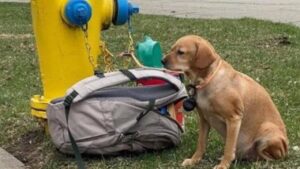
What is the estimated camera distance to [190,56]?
4.82 m

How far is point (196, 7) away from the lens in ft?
60.3

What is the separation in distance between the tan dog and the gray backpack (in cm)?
37

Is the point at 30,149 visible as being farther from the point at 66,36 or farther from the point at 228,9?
the point at 228,9

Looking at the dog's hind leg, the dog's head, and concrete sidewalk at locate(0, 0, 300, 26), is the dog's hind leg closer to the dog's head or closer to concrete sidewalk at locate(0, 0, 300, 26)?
the dog's head

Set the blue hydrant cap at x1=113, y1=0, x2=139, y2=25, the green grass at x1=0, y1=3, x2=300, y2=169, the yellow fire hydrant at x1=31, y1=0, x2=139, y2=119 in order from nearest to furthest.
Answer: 1. the green grass at x1=0, y1=3, x2=300, y2=169
2. the yellow fire hydrant at x1=31, y1=0, x2=139, y2=119
3. the blue hydrant cap at x1=113, y1=0, x2=139, y2=25

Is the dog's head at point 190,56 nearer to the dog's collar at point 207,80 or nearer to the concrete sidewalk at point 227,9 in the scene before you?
the dog's collar at point 207,80

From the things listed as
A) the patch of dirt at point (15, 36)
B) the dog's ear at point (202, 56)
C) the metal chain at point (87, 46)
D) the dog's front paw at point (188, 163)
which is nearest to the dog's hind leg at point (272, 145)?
the dog's front paw at point (188, 163)

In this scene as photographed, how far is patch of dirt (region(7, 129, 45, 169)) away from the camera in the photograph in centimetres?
558

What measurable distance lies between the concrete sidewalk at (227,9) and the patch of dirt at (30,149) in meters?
8.97

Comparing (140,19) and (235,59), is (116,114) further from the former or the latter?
(140,19)

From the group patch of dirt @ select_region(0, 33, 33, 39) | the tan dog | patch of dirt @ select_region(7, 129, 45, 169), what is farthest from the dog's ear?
patch of dirt @ select_region(0, 33, 33, 39)

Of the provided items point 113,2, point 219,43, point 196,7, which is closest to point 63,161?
point 113,2

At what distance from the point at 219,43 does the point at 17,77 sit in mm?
3326

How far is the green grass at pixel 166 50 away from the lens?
17.5 feet
